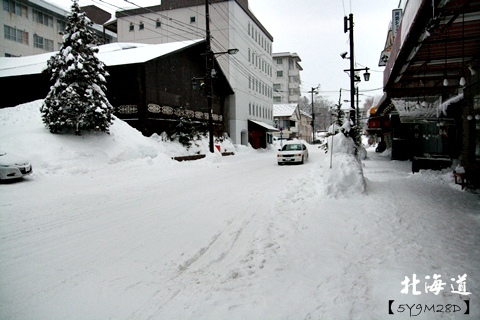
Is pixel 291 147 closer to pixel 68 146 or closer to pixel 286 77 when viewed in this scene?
pixel 68 146

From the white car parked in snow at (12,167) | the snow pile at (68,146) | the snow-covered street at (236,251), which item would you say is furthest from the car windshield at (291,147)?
the white car parked in snow at (12,167)

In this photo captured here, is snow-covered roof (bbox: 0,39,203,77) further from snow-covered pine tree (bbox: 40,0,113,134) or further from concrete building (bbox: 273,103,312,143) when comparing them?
concrete building (bbox: 273,103,312,143)

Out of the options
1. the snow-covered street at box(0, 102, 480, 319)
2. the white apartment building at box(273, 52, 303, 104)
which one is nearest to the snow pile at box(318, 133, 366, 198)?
the snow-covered street at box(0, 102, 480, 319)

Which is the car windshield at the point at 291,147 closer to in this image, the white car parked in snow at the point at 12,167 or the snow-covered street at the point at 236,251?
the snow-covered street at the point at 236,251

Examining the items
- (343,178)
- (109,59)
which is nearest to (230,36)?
(109,59)

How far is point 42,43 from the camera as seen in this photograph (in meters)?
46.1

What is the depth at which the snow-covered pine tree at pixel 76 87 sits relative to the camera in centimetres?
1539

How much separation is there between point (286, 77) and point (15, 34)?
63896mm

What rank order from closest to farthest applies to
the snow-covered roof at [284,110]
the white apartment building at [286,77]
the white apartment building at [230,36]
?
the white apartment building at [230,36]
the snow-covered roof at [284,110]
the white apartment building at [286,77]

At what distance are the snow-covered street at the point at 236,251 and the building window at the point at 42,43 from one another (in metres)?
45.0

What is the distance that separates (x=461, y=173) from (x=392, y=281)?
808cm

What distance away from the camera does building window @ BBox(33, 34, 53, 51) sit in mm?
45094

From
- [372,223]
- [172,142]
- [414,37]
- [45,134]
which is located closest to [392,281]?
[372,223]

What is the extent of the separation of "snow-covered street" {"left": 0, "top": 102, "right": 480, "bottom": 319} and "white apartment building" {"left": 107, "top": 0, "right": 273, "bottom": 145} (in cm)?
2888
